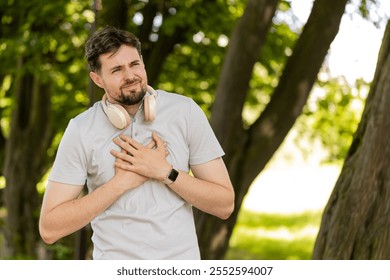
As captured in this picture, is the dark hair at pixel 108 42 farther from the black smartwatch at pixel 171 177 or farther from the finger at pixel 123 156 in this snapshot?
the black smartwatch at pixel 171 177

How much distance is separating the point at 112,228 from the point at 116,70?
666mm

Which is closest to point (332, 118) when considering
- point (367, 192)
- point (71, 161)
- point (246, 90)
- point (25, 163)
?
point (25, 163)

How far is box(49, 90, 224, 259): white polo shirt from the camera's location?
312 cm

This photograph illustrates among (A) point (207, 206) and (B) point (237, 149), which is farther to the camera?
(B) point (237, 149)

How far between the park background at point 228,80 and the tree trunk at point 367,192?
0.01 meters

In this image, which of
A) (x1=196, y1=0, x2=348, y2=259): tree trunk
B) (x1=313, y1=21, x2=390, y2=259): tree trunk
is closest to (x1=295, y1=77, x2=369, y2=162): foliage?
(x1=196, y1=0, x2=348, y2=259): tree trunk

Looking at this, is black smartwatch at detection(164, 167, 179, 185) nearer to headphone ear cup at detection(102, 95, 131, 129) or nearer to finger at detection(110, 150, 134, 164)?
finger at detection(110, 150, 134, 164)

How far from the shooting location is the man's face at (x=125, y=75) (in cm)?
315

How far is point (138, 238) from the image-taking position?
10.2 ft

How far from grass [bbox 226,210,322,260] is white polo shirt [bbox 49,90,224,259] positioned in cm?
1316
